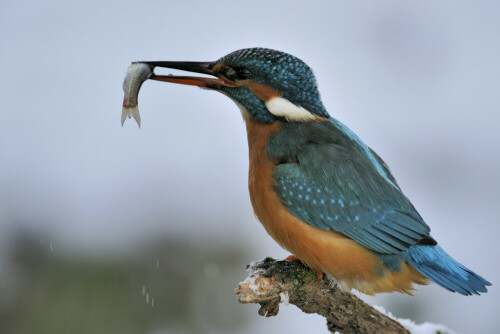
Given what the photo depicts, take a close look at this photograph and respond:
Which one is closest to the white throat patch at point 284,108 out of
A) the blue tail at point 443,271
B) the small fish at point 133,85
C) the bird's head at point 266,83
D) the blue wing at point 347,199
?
the bird's head at point 266,83

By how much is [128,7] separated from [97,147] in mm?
1793

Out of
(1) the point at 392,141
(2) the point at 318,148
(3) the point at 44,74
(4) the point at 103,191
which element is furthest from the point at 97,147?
(2) the point at 318,148

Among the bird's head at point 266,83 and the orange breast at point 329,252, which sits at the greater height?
the bird's head at point 266,83

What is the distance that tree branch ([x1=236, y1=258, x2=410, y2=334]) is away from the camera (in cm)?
270

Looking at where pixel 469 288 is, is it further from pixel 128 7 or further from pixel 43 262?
pixel 128 7

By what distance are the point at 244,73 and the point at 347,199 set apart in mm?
694

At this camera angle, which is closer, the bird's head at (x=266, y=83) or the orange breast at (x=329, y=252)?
the orange breast at (x=329, y=252)

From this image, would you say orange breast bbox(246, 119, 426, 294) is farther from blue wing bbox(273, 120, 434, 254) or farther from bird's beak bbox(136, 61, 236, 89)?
bird's beak bbox(136, 61, 236, 89)

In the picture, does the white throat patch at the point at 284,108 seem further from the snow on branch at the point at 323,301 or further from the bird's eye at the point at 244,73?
the snow on branch at the point at 323,301

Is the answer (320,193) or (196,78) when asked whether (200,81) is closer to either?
(196,78)

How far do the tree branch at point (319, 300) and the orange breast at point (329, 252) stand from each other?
6cm

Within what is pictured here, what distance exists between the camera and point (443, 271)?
2705 millimetres

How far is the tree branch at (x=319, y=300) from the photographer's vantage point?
106 inches

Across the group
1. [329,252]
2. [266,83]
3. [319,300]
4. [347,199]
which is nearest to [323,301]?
[319,300]
